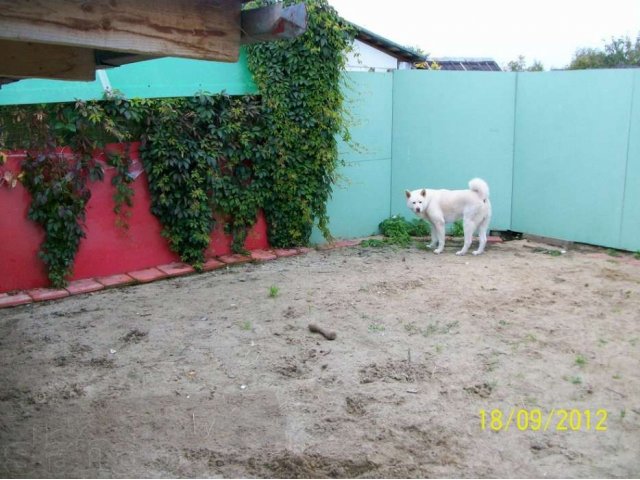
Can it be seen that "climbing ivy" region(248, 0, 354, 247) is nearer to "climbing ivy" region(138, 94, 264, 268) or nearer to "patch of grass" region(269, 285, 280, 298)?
"climbing ivy" region(138, 94, 264, 268)

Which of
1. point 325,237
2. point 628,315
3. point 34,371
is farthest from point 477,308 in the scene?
point 34,371

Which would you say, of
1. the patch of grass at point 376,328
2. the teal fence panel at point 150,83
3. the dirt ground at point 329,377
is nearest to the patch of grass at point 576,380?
the dirt ground at point 329,377

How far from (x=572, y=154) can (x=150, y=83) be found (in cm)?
538

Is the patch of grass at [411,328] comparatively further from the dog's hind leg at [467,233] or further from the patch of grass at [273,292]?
the dog's hind leg at [467,233]

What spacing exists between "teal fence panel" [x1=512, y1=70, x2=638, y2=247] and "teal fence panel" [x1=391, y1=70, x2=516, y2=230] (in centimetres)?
21

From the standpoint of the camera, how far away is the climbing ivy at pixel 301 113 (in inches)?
283

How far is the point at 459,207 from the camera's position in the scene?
7656mm

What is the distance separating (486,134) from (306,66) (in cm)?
290

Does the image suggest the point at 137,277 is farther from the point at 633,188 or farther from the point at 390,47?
the point at 390,47

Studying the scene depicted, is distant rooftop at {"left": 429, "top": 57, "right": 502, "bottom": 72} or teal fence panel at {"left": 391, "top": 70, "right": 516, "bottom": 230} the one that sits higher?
distant rooftop at {"left": 429, "top": 57, "right": 502, "bottom": 72}

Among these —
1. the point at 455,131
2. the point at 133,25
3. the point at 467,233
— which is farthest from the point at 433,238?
the point at 133,25

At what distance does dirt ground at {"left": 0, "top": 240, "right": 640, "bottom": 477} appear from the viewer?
3270 millimetres

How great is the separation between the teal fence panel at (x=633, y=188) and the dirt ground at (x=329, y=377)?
93cm

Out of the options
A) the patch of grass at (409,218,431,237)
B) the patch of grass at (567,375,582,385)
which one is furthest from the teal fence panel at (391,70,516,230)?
the patch of grass at (567,375,582,385)
